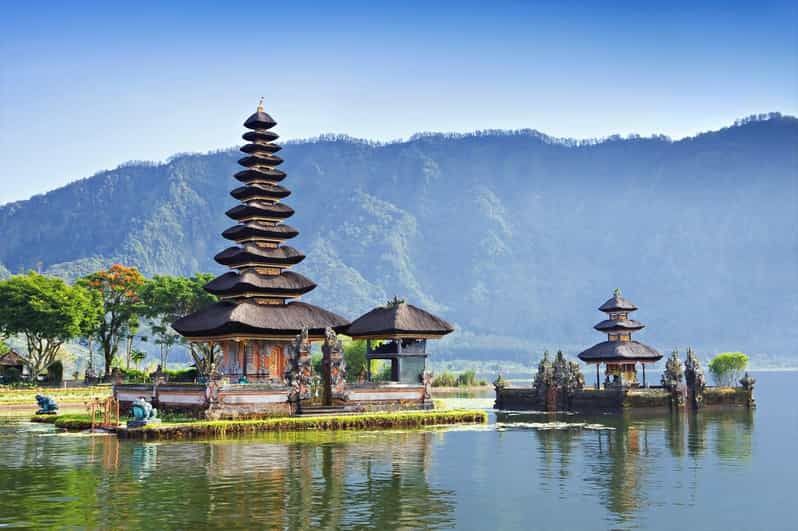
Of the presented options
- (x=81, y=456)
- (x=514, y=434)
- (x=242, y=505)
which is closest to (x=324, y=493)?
(x=242, y=505)

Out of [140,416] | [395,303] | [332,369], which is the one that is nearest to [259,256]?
[395,303]

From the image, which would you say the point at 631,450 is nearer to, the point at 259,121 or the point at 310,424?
the point at 310,424

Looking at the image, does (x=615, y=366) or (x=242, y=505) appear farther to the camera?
(x=615, y=366)

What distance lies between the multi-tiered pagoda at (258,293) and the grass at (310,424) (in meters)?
9.43

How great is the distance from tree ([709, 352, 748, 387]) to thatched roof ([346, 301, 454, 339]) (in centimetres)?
5353

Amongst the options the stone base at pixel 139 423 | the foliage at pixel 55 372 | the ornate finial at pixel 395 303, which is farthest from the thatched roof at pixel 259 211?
the foliage at pixel 55 372

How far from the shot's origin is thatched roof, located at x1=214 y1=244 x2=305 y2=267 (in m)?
65.8

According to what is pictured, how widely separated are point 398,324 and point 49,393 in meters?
34.6

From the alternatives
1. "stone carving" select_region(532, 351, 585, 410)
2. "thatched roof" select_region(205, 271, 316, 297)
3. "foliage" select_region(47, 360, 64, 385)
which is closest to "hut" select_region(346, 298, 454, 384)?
"thatched roof" select_region(205, 271, 316, 297)

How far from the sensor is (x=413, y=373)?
62250 millimetres

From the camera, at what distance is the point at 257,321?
60.1m

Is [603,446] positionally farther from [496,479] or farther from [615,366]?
[615,366]

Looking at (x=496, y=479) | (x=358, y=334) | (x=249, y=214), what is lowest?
(x=496, y=479)

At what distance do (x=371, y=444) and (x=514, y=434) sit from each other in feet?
36.0
